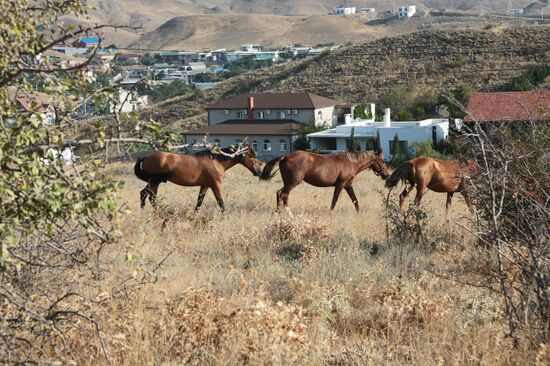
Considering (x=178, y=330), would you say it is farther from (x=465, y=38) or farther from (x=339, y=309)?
(x=465, y=38)

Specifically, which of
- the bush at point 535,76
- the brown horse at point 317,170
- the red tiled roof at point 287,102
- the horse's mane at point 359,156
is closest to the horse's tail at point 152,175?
the brown horse at point 317,170

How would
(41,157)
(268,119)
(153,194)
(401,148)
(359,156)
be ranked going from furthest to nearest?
(268,119) < (401,148) < (359,156) < (153,194) < (41,157)

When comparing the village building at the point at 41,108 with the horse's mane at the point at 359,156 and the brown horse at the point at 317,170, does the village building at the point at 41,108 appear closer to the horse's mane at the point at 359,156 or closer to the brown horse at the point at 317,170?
the brown horse at the point at 317,170

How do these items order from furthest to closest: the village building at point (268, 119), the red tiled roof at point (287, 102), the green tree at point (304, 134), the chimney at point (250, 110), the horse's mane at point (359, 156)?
the chimney at point (250, 110) → the red tiled roof at point (287, 102) → the village building at point (268, 119) → the green tree at point (304, 134) → the horse's mane at point (359, 156)

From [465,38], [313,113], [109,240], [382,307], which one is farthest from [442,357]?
[465,38]

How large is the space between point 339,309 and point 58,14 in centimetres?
374

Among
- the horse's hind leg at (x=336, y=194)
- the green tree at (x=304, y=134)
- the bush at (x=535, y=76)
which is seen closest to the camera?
the horse's hind leg at (x=336, y=194)

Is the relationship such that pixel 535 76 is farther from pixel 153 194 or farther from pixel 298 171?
pixel 153 194

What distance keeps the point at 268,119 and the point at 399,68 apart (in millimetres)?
18777

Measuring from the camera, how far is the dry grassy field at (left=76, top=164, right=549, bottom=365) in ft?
21.0

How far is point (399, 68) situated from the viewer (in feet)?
274

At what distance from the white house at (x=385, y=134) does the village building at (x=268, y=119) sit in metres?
6.56

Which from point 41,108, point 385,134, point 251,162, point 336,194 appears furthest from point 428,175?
point 385,134

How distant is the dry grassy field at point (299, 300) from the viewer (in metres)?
6.41
